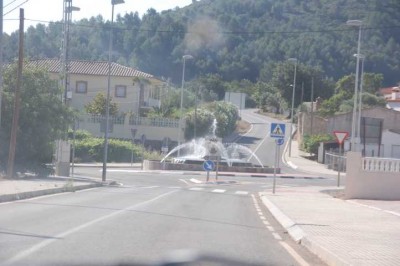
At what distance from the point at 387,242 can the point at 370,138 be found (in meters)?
46.9

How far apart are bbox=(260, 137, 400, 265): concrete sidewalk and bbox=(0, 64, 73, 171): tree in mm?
13065

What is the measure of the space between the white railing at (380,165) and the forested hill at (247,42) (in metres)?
108

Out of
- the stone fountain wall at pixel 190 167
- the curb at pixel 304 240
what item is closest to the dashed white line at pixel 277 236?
the curb at pixel 304 240

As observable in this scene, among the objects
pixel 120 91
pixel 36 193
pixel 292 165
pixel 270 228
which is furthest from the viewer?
pixel 120 91

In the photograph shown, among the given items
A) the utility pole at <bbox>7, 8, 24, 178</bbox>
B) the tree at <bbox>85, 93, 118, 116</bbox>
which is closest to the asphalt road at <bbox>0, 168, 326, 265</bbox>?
the utility pole at <bbox>7, 8, 24, 178</bbox>

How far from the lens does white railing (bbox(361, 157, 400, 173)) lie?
30062 mm

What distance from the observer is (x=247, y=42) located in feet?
566

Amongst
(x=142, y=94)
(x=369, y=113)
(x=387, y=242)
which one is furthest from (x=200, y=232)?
(x=142, y=94)

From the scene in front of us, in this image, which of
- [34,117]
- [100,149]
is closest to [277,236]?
[34,117]

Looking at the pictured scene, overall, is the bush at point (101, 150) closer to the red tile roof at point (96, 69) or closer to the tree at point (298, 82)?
the red tile roof at point (96, 69)

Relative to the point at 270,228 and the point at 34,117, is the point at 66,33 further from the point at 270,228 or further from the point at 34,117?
the point at 270,228

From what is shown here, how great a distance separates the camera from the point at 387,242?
14906mm

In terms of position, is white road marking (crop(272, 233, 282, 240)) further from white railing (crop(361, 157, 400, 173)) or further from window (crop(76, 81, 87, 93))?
window (crop(76, 81, 87, 93))

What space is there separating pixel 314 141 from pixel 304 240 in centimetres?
5936
